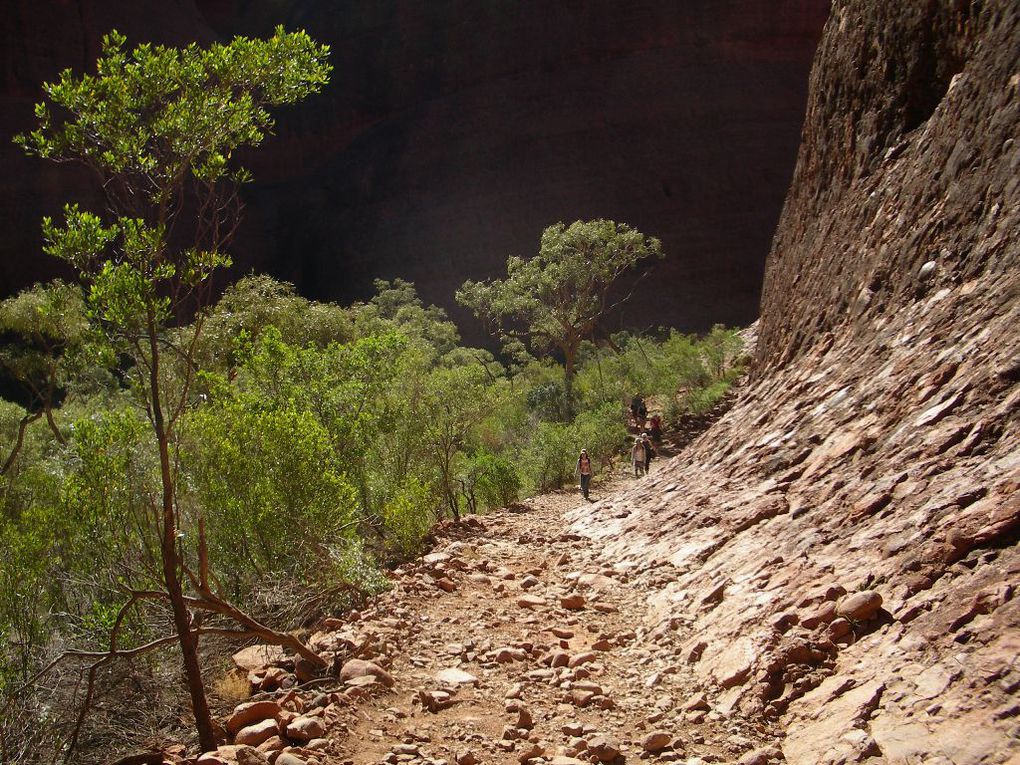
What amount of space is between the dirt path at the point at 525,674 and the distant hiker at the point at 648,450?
22.9 feet

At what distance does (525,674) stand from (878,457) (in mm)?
3001

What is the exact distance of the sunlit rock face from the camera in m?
46.5

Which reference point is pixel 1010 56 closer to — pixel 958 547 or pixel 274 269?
pixel 958 547

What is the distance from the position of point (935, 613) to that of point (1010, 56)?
5589mm

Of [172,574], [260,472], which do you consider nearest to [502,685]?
[172,574]

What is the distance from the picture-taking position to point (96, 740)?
20.9ft

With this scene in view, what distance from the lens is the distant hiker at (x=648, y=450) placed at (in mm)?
16781

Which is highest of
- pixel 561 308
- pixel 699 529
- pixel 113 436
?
pixel 561 308

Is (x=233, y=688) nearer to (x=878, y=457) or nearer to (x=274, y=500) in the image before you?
(x=274, y=500)

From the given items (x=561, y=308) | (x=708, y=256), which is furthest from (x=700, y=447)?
(x=708, y=256)

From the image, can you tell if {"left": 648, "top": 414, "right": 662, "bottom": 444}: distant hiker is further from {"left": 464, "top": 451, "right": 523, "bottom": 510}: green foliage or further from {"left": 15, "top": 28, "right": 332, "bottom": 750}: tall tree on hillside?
{"left": 15, "top": 28, "right": 332, "bottom": 750}: tall tree on hillside

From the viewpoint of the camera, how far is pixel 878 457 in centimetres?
594

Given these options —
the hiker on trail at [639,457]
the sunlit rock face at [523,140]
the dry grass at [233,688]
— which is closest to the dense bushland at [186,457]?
the dry grass at [233,688]

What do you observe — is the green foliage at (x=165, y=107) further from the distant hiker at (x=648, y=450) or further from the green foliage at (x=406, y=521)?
the distant hiker at (x=648, y=450)
